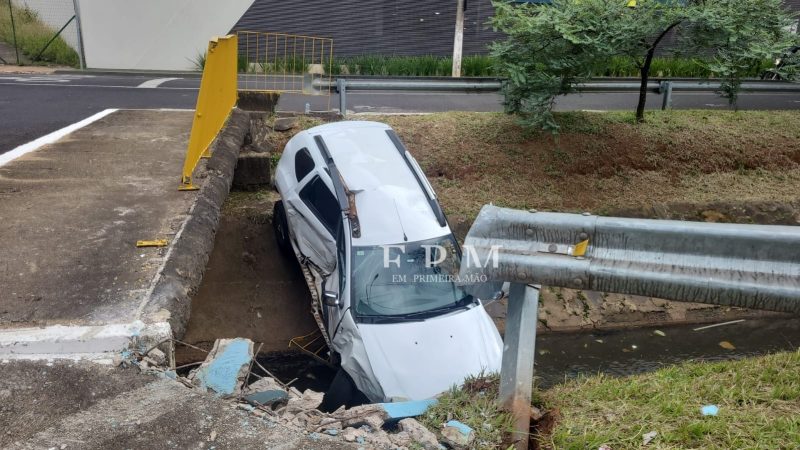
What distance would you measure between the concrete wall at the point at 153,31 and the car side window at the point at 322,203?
47.7ft

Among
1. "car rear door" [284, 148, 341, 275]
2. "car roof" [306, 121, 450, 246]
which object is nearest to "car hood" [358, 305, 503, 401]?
"car roof" [306, 121, 450, 246]

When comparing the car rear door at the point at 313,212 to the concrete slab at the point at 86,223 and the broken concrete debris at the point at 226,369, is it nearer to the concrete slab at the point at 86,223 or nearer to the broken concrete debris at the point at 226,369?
the concrete slab at the point at 86,223

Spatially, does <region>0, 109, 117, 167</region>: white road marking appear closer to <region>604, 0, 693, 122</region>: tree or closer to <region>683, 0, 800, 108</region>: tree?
<region>604, 0, 693, 122</region>: tree

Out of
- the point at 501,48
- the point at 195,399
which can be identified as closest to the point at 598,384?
the point at 195,399

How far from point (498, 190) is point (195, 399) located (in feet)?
25.7

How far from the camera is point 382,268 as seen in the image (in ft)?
21.8

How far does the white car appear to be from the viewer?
596cm

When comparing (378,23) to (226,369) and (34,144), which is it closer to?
(34,144)

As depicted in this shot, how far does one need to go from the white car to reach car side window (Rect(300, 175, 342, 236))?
0.04 feet

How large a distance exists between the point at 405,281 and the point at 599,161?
5605 millimetres

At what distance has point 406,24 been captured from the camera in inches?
846

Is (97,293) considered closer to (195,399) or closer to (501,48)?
(195,399)

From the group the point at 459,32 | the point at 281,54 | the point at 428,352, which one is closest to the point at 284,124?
the point at 428,352

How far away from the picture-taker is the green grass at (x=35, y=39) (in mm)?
20938
